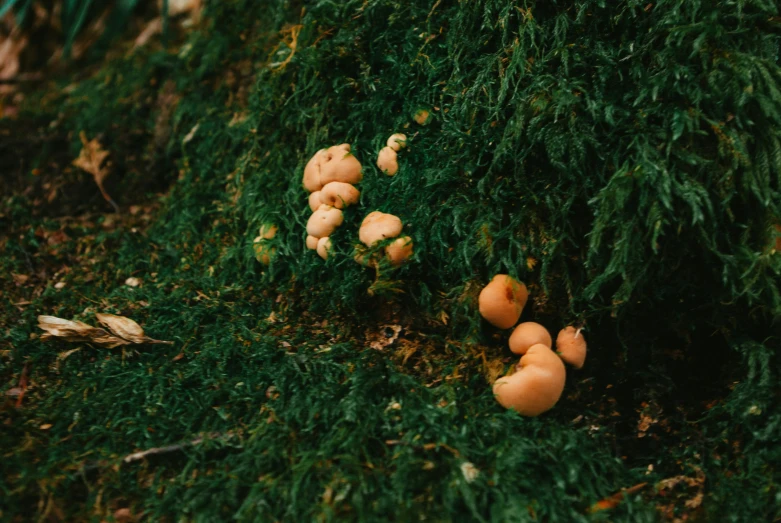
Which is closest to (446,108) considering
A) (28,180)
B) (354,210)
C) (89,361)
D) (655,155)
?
(354,210)

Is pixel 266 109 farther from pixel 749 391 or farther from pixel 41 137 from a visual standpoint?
pixel 749 391

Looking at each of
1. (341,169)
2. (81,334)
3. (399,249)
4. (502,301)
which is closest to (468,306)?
(502,301)

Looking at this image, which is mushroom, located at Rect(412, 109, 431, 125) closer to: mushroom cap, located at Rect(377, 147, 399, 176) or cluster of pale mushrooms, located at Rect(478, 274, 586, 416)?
mushroom cap, located at Rect(377, 147, 399, 176)

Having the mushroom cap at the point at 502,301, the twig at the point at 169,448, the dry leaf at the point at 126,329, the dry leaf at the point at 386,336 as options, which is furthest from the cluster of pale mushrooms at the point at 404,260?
the twig at the point at 169,448

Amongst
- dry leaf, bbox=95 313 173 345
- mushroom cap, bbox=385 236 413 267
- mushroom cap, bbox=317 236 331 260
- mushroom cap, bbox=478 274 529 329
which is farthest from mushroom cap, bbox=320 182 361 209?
dry leaf, bbox=95 313 173 345

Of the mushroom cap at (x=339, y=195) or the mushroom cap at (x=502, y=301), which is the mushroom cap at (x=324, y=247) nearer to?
the mushroom cap at (x=339, y=195)
